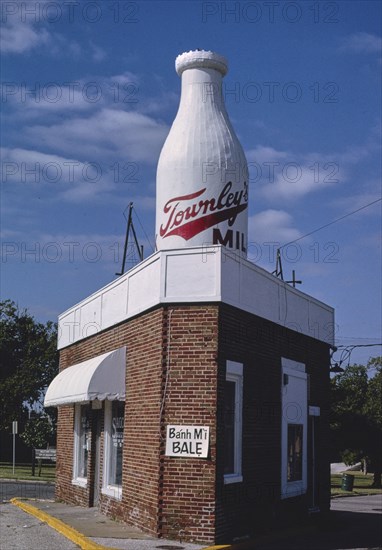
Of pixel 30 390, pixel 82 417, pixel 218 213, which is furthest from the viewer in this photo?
pixel 30 390

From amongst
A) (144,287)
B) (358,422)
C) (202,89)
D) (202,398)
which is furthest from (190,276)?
(358,422)

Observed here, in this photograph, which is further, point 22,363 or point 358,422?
point 22,363

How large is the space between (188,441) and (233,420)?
4.20ft

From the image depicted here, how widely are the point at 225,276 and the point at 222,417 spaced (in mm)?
2639

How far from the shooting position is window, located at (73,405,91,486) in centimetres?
2112

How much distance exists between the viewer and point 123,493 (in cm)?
1684

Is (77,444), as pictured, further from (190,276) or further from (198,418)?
(190,276)

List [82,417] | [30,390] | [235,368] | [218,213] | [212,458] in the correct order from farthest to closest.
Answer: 1. [30,390]
2. [82,417]
3. [218,213]
4. [235,368]
5. [212,458]

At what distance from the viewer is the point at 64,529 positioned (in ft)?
52.9

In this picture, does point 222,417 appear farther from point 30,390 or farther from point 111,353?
point 30,390

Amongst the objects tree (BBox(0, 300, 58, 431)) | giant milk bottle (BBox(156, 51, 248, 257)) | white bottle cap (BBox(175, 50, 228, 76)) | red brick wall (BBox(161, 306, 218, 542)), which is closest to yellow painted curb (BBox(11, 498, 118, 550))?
red brick wall (BBox(161, 306, 218, 542))

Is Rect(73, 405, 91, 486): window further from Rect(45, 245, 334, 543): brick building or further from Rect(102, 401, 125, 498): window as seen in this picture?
Rect(102, 401, 125, 498): window

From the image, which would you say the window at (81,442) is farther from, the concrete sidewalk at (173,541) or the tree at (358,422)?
the tree at (358,422)

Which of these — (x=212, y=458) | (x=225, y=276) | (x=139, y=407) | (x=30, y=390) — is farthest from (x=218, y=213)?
(x=30, y=390)
